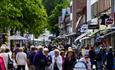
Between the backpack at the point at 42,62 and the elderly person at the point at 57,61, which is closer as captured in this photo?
the elderly person at the point at 57,61

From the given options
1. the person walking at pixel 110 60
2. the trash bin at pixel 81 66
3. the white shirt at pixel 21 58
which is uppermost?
the trash bin at pixel 81 66

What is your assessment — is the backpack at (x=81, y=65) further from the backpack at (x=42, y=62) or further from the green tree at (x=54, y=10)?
the green tree at (x=54, y=10)

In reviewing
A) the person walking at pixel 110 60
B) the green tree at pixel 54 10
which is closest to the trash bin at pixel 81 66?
the person walking at pixel 110 60

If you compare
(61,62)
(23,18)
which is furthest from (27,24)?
(61,62)

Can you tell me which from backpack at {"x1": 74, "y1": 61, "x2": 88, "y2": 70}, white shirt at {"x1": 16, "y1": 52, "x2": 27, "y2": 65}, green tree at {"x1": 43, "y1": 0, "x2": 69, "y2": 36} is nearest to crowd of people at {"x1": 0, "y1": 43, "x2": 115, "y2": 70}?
white shirt at {"x1": 16, "y1": 52, "x2": 27, "y2": 65}

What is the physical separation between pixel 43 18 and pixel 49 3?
63.0 meters

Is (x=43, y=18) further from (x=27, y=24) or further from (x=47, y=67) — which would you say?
(x=47, y=67)

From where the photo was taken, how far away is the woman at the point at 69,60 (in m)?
22.3

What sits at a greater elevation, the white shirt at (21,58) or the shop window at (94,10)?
the shop window at (94,10)

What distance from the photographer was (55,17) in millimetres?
132125

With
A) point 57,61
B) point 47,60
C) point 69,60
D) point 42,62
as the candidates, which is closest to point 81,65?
point 69,60

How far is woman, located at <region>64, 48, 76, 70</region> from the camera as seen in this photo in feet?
73.2

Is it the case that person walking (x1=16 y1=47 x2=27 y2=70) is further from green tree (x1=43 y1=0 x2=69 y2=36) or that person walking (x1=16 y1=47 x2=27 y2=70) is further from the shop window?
green tree (x1=43 y1=0 x2=69 y2=36)

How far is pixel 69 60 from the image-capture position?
22516mm
